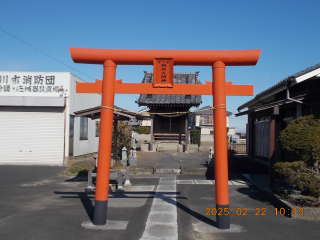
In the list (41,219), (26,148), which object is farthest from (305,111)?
(26,148)

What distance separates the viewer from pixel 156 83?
590 centimetres

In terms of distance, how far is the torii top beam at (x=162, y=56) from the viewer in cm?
580

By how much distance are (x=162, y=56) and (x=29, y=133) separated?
1205cm

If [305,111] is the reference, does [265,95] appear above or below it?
above

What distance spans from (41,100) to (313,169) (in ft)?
42.6

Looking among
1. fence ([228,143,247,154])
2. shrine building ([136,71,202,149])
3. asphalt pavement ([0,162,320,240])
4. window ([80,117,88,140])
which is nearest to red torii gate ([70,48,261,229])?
asphalt pavement ([0,162,320,240])

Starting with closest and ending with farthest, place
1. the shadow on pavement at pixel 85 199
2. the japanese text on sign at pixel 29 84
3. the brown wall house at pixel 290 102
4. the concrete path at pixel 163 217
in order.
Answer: the concrete path at pixel 163 217
the shadow on pavement at pixel 85 199
the brown wall house at pixel 290 102
the japanese text on sign at pixel 29 84

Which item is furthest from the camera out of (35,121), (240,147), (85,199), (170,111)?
(240,147)

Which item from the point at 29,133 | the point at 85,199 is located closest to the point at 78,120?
the point at 29,133

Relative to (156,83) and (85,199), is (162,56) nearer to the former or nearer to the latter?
(156,83)

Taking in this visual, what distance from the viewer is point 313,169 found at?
6.29 metres

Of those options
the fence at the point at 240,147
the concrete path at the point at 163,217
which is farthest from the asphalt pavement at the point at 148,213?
the fence at the point at 240,147

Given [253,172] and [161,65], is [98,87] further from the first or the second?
[253,172]

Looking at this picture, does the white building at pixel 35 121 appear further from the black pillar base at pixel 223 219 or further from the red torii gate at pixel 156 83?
the black pillar base at pixel 223 219
